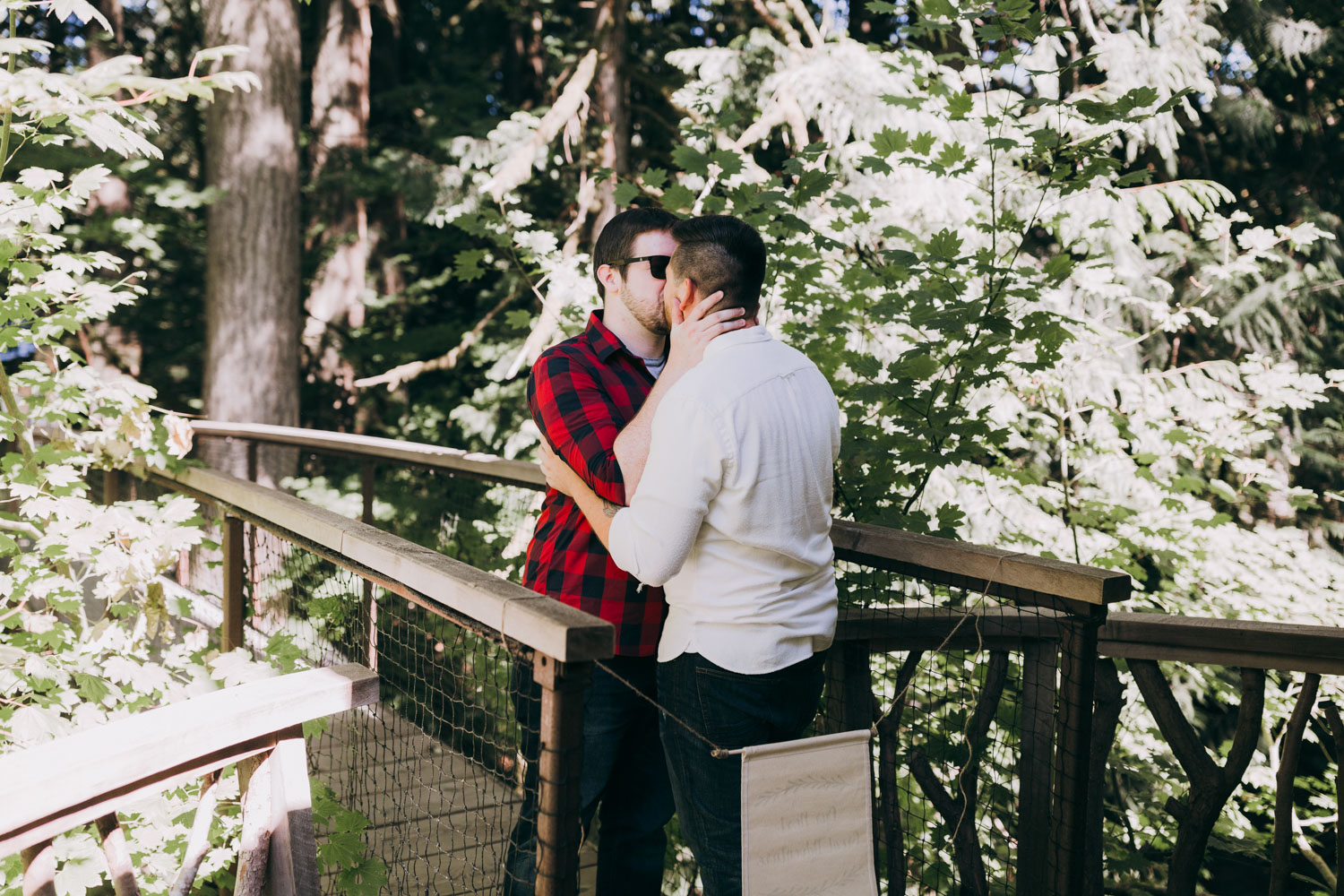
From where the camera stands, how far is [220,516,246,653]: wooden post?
316cm

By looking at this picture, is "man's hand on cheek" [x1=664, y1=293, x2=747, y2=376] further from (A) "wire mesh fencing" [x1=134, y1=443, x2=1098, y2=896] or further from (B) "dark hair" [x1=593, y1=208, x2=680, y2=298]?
(A) "wire mesh fencing" [x1=134, y1=443, x2=1098, y2=896]

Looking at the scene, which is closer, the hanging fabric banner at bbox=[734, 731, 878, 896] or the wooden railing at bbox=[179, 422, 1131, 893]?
the hanging fabric banner at bbox=[734, 731, 878, 896]

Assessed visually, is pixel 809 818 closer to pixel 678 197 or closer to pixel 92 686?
pixel 92 686

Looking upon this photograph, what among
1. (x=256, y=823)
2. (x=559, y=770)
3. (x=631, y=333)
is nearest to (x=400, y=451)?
(x=631, y=333)

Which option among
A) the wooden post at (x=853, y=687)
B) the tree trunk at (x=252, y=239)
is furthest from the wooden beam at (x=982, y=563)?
the tree trunk at (x=252, y=239)

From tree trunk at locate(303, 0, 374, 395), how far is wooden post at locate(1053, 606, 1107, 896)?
7.43 metres

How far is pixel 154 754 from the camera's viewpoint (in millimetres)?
1480

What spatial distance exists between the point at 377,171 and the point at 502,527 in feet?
11.9

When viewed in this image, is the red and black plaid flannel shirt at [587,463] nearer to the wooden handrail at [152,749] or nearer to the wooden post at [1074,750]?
the wooden handrail at [152,749]

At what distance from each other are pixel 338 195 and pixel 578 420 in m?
7.49

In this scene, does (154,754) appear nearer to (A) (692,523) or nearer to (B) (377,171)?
(A) (692,523)

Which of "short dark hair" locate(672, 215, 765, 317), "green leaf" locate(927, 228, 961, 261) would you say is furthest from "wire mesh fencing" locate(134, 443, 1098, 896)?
"green leaf" locate(927, 228, 961, 261)

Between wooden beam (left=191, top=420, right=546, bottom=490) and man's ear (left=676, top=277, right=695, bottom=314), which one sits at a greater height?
man's ear (left=676, top=277, right=695, bottom=314)

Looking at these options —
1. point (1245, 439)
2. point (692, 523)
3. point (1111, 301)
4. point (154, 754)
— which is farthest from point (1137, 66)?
point (154, 754)
